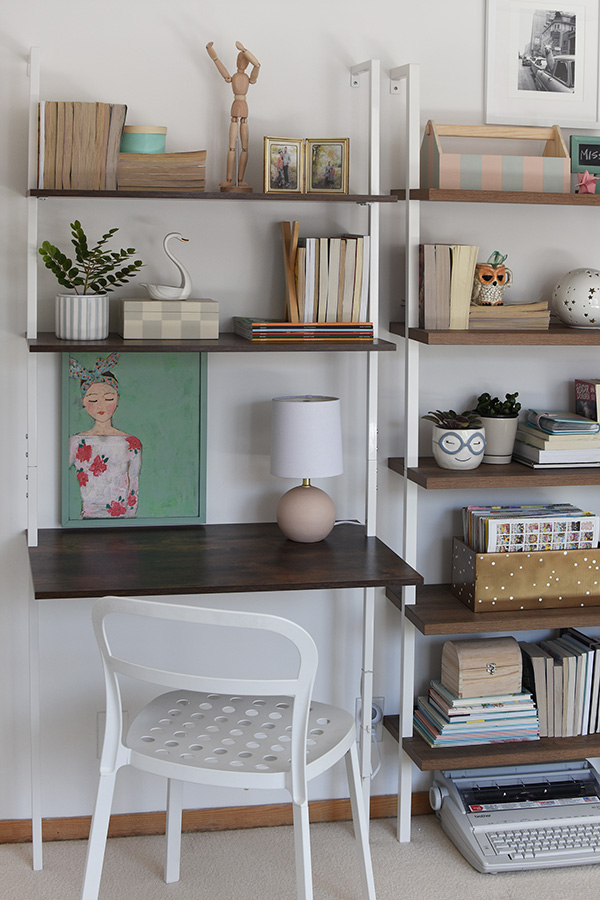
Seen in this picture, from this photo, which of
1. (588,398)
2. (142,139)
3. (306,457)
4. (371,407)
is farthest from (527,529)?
(142,139)

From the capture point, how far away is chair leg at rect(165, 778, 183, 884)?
2.36m

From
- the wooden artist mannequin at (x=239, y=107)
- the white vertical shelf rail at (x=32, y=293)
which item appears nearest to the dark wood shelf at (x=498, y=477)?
the wooden artist mannequin at (x=239, y=107)

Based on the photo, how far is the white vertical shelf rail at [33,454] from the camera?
→ 7.16 feet

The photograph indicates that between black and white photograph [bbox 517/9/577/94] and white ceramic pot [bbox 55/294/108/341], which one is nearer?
white ceramic pot [bbox 55/294/108/341]

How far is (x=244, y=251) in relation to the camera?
246cm

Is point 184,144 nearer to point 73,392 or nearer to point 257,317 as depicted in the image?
point 257,317

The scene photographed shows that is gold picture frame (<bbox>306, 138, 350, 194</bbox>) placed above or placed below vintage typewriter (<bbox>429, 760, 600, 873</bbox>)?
above

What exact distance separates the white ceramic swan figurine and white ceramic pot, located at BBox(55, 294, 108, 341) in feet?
0.40

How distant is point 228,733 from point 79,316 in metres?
0.94

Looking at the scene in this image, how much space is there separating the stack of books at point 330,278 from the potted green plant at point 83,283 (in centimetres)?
38

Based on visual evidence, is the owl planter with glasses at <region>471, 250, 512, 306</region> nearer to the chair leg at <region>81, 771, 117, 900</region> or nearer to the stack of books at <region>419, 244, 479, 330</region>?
the stack of books at <region>419, 244, 479, 330</region>

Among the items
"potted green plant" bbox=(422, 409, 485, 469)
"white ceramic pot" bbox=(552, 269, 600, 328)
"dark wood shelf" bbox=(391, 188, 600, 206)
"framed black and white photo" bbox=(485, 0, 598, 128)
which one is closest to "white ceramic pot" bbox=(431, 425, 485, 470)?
"potted green plant" bbox=(422, 409, 485, 469)

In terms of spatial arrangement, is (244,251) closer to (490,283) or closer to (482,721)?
(490,283)

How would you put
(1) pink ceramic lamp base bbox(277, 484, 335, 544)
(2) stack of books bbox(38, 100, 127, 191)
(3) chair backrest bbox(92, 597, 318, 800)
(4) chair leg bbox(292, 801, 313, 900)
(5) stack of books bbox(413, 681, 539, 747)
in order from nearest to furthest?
(3) chair backrest bbox(92, 597, 318, 800)
(4) chair leg bbox(292, 801, 313, 900)
(2) stack of books bbox(38, 100, 127, 191)
(1) pink ceramic lamp base bbox(277, 484, 335, 544)
(5) stack of books bbox(413, 681, 539, 747)
